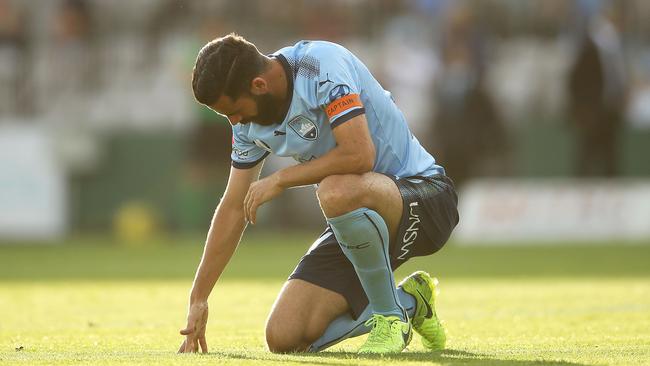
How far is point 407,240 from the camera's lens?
6.09 metres

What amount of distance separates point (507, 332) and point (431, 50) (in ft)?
38.9

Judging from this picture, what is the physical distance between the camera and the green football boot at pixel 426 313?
6191 mm

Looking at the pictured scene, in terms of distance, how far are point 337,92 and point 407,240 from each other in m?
0.88

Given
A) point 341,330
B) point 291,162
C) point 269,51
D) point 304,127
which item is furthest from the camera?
point 269,51

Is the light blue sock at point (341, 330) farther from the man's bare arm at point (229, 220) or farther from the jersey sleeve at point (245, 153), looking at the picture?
the jersey sleeve at point (245, 153)

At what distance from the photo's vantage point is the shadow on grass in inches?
211

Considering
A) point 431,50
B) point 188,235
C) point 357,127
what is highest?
point 357,127

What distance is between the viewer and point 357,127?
5.61m

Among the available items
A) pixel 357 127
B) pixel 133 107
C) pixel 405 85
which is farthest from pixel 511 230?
pixel 357 127

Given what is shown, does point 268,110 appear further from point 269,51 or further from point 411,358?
point 269,51

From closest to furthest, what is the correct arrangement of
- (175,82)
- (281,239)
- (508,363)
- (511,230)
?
(508,363) < (511,230) < (281,239) < (175,82)

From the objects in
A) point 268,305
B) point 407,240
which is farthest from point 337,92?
point 268,305

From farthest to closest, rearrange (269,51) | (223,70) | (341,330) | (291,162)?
1. (269,51)
2. (291,162)
3. (341,330)
4. (223,70)

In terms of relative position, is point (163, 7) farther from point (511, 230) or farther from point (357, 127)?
point (357, 127)
